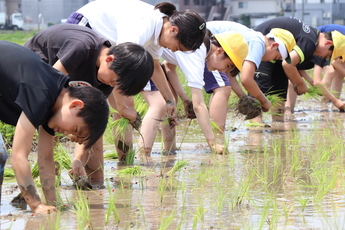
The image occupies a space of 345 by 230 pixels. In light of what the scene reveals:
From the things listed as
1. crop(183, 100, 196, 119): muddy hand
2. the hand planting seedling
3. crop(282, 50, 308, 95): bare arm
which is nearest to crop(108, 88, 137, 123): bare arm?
crop(183, 100, 196, 119): muddy hand

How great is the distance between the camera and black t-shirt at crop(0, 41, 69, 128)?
259 cm

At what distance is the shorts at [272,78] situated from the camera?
267 inches

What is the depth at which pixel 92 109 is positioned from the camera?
264 centimetres

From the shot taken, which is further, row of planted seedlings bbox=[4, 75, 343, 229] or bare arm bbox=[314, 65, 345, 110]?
bare arm bbox=[314, 65, 345, 110]

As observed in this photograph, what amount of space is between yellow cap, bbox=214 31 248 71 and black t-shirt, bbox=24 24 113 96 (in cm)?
164

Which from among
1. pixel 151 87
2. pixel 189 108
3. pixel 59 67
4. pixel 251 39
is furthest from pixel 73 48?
pixel 251 39

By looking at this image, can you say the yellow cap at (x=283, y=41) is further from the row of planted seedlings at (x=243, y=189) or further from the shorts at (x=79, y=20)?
the shorts at (x=79, y=20)

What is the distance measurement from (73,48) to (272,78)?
4.17 metres

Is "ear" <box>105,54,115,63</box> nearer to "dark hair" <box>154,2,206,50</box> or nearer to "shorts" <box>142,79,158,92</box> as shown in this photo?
"dark hair" <box>154,2,206,50</box>

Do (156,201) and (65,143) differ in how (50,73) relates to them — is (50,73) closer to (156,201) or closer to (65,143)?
(156,201)

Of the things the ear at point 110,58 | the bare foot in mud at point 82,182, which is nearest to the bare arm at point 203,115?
the bare foot in mud at point 82,182

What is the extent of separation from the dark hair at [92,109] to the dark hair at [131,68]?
367mm

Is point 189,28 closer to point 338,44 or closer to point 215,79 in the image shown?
point 215,79

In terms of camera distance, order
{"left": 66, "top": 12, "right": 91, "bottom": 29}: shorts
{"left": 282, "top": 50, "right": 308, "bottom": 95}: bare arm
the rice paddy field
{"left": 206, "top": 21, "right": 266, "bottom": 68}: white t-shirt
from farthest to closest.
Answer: {"left": 282, "top": 50, "right": 308, "bottom": 95}: bare arm < {"left": 206, "top": 21, "right": 266, "bottom": 68}: white t-shirt < {"left": 66, "top": 12, "right": 91, "bottom": 29}: shorts < the rice paddy field
